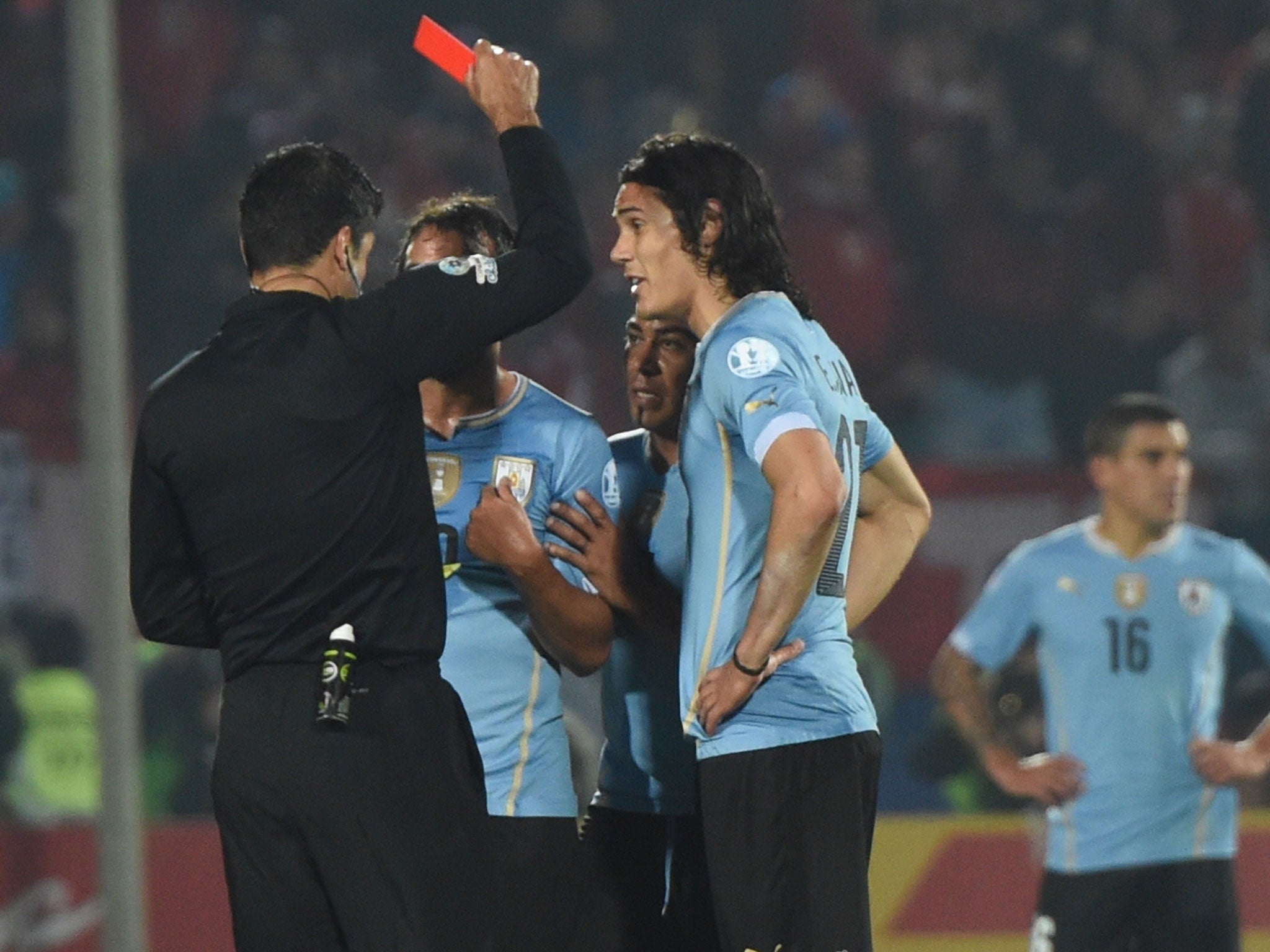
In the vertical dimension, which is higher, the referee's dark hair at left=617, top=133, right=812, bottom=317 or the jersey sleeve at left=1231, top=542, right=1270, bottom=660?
the referee's dark hair at left=617, top=133, right=812, bottom=317

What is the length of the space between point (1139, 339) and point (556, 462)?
583 cm

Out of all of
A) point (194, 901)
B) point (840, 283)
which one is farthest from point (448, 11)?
point (194, 901)

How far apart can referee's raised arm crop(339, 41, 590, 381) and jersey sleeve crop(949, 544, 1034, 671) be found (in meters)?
3.25

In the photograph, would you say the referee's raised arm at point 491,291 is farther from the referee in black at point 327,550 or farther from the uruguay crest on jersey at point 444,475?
the uruguay crest on jersey at point 444,475

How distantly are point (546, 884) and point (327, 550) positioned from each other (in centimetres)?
87

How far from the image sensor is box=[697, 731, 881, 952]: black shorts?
9.47 feet

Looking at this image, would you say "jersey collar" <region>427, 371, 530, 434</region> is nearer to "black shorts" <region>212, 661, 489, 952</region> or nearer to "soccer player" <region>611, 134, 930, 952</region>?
"soccer player" <region>611, 134, 930, 952</region>

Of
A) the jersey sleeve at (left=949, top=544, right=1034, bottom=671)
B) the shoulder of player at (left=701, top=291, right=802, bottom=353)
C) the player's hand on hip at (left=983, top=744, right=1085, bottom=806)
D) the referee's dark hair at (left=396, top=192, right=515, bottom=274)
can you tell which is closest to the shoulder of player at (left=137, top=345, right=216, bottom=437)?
the referee's dark hair at (left=396, top=192, right=515, bottom=274)

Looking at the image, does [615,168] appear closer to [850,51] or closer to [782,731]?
[850,51]

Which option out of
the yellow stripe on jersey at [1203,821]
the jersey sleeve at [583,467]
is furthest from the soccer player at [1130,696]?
the jersey sleeve at [583,467]

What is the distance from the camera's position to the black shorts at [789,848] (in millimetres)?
2887

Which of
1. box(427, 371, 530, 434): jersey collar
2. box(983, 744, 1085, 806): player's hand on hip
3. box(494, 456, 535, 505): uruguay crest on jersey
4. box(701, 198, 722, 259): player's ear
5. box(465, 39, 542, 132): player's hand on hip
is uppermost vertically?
box(465, 39, 542, 132): player's hand on hip

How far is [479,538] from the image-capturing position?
3191mm

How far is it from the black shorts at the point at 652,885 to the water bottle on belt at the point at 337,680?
33.9 inches
